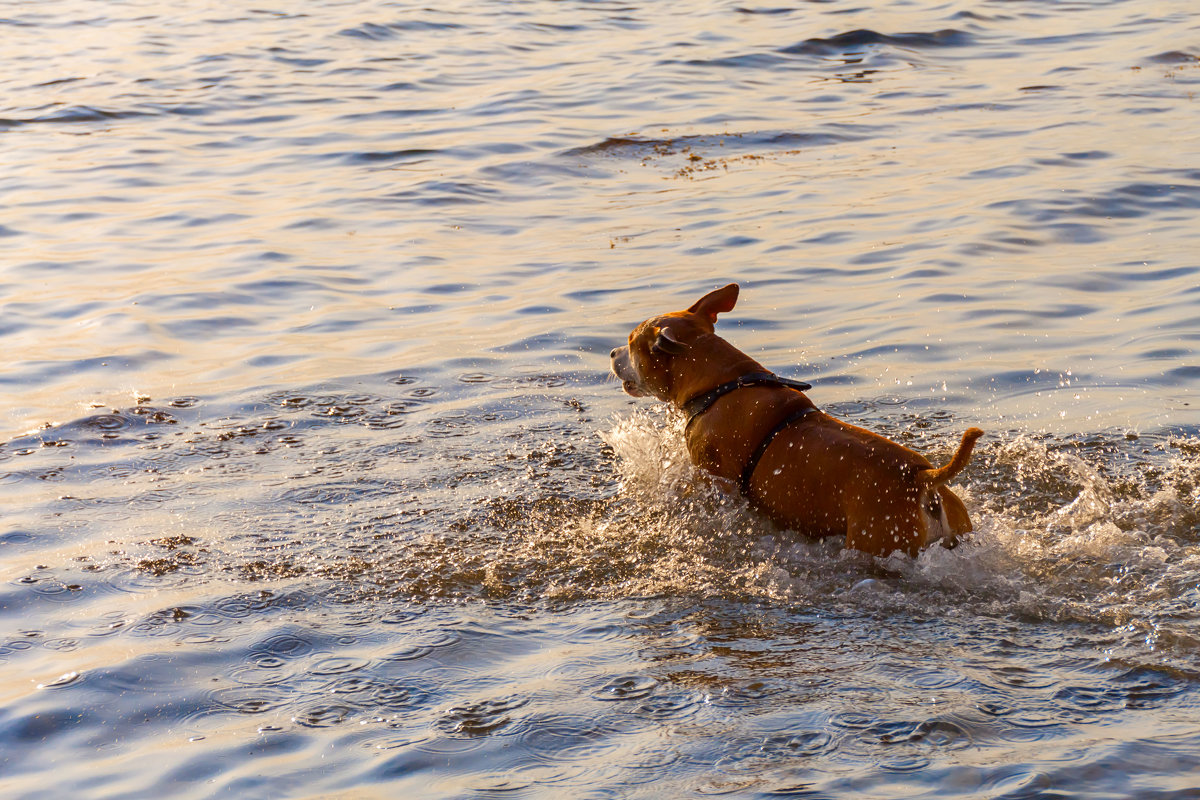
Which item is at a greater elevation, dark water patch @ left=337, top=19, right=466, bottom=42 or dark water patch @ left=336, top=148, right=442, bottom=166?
dark water patch @ left=337, top=19, right=466, bottom=42

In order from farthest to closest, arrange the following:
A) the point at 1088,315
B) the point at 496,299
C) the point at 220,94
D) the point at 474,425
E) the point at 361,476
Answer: the point at 220,94 < the point at 496,299 < the point at 1088,315 < the point at 474,425 < the point at 361,476

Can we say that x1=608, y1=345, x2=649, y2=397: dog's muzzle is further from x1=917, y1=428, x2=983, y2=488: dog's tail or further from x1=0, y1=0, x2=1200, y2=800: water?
x1=917, y1=428, x2=983, y2=488: dog's tail

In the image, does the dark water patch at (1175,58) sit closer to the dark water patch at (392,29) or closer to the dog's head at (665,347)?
the dark water patch at (392,29)

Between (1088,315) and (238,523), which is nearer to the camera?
(238,523)

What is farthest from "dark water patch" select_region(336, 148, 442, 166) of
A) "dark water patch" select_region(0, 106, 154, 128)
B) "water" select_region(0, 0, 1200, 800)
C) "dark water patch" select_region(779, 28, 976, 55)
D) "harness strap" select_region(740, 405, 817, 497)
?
"harness strap" select_region(740, 405, 817, 497)

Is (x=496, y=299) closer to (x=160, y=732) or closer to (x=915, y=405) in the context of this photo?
(x=915, y=405)

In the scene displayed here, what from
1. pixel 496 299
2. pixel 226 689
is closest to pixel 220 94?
pixel 496 299

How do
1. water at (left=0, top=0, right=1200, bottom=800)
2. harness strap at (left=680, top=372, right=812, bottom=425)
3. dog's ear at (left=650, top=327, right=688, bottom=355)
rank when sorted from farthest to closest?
dog's ear at (left=650, top=327, right=688, bottom=355) < harness strap at (left=680, top=372, right=812, bottom=425) < water at (left=0, top=0, right=1200, bottom=800)

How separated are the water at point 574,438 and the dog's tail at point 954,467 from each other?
40 cm

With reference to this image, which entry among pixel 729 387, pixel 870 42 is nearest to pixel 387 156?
pixel 870 42

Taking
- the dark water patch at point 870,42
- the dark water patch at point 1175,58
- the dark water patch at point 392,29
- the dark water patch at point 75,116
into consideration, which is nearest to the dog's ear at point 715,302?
the dark water patch at point 75,116

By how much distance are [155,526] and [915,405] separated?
4463 millimetres

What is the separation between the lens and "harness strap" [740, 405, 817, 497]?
561cm

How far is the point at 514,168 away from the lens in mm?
13641
